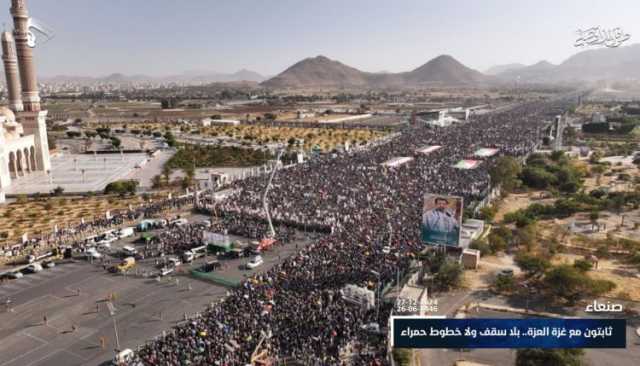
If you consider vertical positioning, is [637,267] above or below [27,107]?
below

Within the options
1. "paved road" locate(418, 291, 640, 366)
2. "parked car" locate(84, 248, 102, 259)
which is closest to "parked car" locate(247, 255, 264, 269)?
"parked car" locate(84, 248, 102, 259)

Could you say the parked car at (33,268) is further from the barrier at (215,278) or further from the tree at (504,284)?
the tree at (504,284)

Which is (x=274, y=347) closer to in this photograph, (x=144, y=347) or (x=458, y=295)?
(x=144, y=347)

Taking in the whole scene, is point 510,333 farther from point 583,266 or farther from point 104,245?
point 104,245

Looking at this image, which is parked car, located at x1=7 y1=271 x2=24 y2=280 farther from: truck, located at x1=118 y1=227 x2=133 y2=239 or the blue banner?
the blue banner

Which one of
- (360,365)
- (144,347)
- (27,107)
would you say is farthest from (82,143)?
(360,365)
